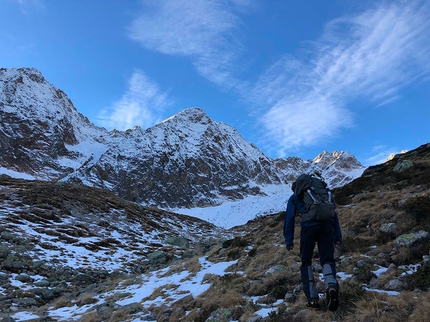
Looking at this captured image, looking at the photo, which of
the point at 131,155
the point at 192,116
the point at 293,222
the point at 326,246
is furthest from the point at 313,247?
the point at 192,116

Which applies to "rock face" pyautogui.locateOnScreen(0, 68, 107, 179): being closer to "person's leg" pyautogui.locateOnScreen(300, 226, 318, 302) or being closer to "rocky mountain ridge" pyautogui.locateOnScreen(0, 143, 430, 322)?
"rocky mountain ridge" pyautogui.locateOnScreen(0, 143, 430, 322)

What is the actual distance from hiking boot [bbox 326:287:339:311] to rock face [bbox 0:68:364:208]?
118 meters

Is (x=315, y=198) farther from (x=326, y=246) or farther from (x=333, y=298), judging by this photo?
(x=333, y=298)

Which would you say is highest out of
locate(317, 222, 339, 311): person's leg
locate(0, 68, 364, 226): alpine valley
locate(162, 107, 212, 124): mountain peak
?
locate(162, 107, 212, 124): mountain peak

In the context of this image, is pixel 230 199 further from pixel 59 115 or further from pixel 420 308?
pixel 420 308

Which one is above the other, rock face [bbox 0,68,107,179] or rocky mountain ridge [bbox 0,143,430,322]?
rock face [bbox 0,68,107,179]

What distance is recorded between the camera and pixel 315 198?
545cm

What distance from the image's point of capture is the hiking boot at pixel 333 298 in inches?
192

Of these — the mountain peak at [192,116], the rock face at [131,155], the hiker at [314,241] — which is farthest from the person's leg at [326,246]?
the mountain peak at [192,116]

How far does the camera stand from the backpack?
5.31 meters

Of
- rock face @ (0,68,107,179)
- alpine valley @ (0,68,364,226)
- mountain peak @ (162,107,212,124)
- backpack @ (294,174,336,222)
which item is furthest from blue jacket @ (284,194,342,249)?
mountain peak @ (162,107,212,124)

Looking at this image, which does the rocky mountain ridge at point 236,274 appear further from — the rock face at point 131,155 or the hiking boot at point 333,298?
the rock face at point 131,155

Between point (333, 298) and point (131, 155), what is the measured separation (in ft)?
460

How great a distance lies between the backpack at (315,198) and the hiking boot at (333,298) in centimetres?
112
